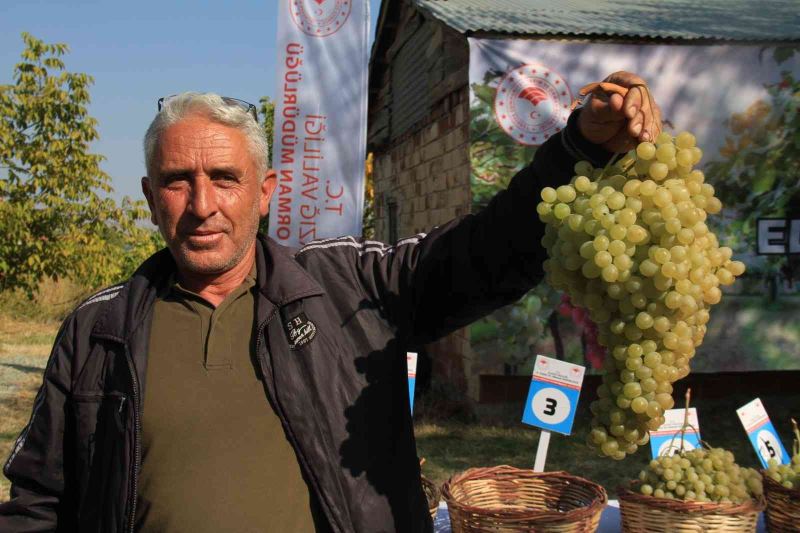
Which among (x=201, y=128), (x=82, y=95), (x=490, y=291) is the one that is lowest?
(x=490, y=291)

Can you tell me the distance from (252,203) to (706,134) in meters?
5.83

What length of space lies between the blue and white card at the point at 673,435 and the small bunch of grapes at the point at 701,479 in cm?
25

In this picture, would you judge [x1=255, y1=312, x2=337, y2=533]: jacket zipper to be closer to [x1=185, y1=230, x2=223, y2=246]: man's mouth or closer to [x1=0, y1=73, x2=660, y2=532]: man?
[x1=0, y1=73, x2=660, y2=532]: man

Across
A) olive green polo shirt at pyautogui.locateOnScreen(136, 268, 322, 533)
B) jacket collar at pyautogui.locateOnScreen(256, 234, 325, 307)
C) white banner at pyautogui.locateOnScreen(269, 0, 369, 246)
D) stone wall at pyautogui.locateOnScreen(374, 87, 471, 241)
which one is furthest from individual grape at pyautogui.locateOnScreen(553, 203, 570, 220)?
stone wall at pyautogui.locateOnScreen(374, 87, 471, 241)

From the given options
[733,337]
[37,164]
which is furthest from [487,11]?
[37,164]

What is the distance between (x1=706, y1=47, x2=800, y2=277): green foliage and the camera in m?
6.66

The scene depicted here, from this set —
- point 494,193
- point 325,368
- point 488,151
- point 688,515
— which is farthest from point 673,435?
point 488,151

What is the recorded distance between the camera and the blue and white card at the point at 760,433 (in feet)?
9.56

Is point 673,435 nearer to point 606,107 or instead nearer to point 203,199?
point 606,107

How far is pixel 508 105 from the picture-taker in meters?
6.48

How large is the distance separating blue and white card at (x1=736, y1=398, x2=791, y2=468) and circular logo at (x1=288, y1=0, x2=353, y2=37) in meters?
3.59

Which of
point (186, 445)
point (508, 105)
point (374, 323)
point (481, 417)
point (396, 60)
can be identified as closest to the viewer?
point (186, 445)

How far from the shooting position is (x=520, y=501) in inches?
102

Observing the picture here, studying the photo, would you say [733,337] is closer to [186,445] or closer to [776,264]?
[776,264]
